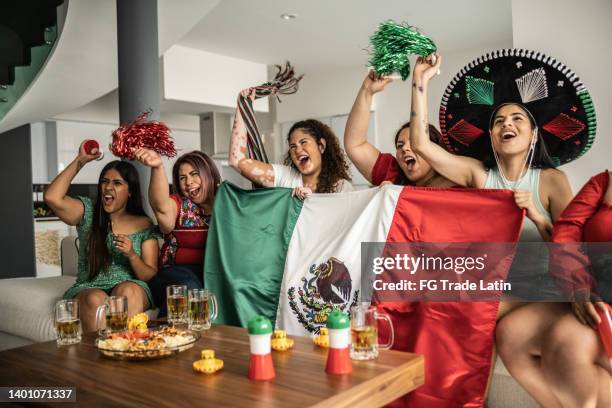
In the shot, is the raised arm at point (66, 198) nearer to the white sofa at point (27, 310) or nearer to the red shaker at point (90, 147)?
the red shaker at point (90, 147)

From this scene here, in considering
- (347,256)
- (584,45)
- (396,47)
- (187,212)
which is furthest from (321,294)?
(584,45)

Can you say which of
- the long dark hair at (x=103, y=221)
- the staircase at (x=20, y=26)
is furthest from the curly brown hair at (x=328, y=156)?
the staircase at (x=20, y=26)

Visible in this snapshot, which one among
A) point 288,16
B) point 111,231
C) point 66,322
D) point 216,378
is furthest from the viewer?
point 288,16

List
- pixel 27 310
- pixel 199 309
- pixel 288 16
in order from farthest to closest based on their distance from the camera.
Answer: pixel 288 16, pixel 27 310, pixel 199 309

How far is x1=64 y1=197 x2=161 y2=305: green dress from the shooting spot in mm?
2707

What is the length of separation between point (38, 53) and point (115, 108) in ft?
8.27

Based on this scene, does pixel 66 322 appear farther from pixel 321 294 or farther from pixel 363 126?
pixel 363 126

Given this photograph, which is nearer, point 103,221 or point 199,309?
point 199,309

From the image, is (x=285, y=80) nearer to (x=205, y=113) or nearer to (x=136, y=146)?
(x=136, y=146)

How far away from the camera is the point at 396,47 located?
2250 mm

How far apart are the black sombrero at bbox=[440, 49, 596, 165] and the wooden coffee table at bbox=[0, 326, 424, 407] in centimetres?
120

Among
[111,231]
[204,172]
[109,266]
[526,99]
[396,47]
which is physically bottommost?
[109,266]

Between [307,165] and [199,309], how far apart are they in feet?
3.34

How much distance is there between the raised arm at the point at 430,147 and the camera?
2240mm
